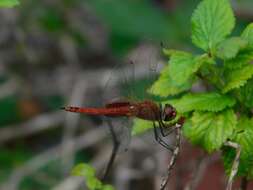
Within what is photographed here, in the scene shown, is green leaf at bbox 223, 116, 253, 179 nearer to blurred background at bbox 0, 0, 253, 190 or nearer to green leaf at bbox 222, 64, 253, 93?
green leaf at bbox 222, 64, 253, 93

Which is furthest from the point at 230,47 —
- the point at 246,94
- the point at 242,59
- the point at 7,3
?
the point at 7,3

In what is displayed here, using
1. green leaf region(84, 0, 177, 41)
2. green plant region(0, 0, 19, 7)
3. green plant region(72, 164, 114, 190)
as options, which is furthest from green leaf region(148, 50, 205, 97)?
green leaf region(84, 0, 177, 41)

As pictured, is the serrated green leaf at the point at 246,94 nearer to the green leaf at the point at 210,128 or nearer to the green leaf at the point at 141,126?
the green leaf at the point at 210,128

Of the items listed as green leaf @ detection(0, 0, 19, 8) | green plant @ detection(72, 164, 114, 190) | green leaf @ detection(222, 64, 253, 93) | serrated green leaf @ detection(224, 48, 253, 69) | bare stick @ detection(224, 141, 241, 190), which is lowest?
green plant @ detection(72, 164, 114, 190)

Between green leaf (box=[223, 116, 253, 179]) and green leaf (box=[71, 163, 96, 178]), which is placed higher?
green leaf (box=[223, 116, 253, 179])

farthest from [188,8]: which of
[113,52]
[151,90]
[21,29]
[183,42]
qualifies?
[151,90]

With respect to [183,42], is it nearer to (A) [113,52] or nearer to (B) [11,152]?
(A) [113,52]
